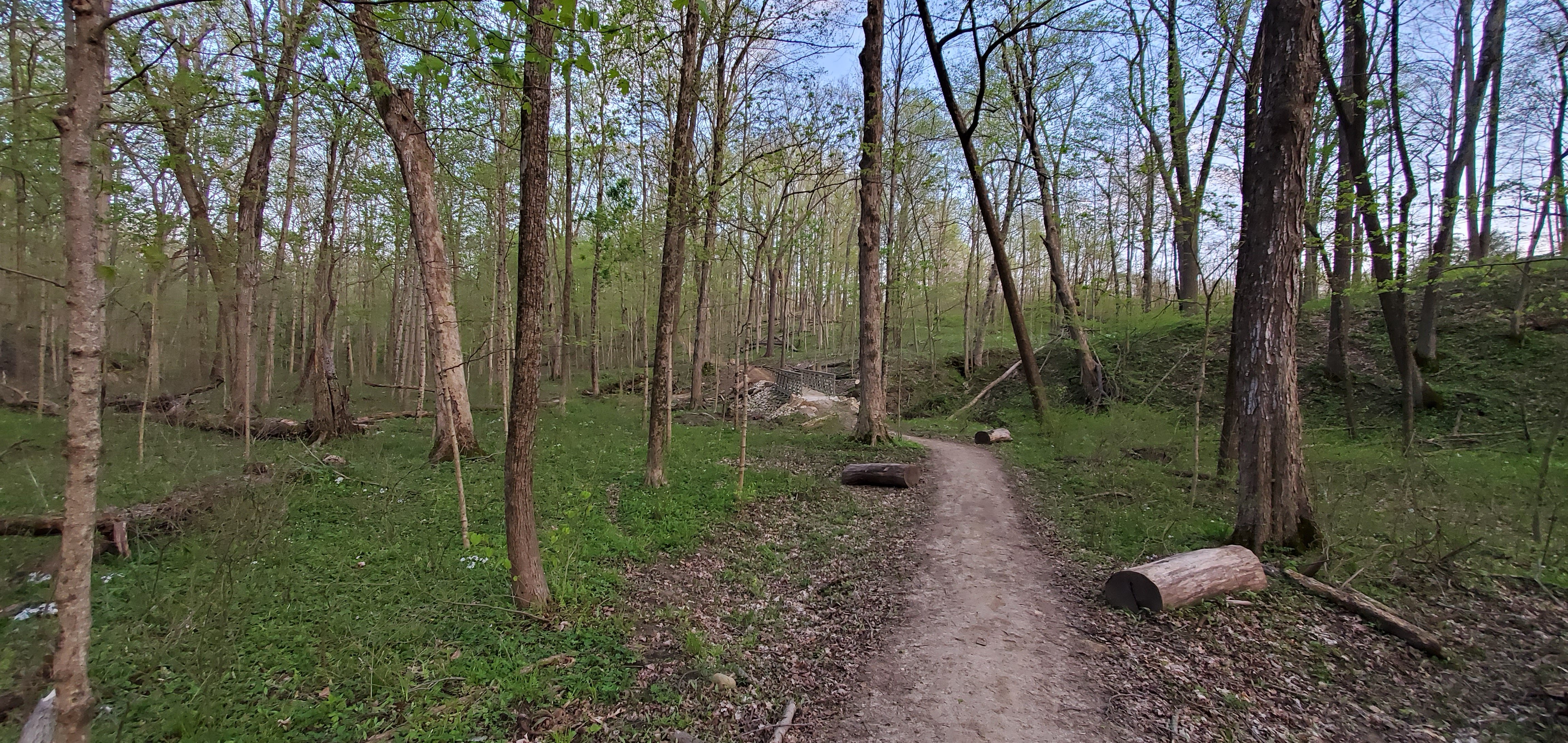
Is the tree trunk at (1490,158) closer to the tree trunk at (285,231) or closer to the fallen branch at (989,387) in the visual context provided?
the fallen branch at (989,387)

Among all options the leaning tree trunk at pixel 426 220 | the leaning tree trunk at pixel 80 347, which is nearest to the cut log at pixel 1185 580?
the leaning tree trunk at pixel 80 347

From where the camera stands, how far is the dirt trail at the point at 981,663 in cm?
357

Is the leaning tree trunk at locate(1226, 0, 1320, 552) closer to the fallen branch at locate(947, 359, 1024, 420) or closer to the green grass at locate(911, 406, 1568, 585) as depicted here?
the green grass at locate(911, 406, 1568, 585)

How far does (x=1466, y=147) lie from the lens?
12258 millimetres

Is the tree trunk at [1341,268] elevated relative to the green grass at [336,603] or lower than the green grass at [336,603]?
elevated

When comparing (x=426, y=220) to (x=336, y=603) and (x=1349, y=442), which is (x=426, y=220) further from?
(x=1349, y=442)

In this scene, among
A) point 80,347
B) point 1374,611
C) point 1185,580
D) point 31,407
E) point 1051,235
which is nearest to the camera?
point 80,347

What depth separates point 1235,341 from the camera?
7.70 meters

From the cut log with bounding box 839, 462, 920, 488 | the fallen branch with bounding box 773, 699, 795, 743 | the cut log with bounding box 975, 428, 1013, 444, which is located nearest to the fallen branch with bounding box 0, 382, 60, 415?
the cut log with bounding box 839, 462, 920, 488

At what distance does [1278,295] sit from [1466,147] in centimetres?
1166

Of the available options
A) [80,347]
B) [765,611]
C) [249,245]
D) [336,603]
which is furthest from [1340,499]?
[249,245]

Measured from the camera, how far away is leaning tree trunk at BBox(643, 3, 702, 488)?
25.9 feet

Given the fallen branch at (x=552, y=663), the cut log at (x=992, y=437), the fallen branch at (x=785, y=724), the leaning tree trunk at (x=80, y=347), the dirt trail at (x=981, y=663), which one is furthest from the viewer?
the cut log at (x=992, y=437)

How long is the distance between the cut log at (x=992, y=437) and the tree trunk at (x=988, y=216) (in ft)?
4.45
